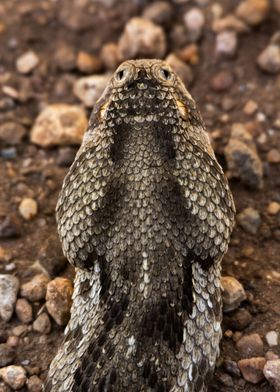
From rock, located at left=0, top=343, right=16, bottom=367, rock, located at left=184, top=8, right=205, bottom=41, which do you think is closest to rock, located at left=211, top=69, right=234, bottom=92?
rock, located at left=184, top=8, right=205, bottom=41

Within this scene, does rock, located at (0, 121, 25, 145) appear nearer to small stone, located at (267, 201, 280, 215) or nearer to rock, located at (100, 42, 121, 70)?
rock, located at (100, 42, 121, 70)

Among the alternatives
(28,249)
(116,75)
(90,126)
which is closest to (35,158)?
(28,249)

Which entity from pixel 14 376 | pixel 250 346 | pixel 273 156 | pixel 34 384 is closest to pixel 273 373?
pixel 250 346

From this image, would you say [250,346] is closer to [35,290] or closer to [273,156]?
[35,290]

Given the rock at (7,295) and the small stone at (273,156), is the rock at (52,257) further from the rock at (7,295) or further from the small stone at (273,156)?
the small stone at (273,156)

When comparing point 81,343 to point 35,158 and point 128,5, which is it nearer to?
point 35,158
